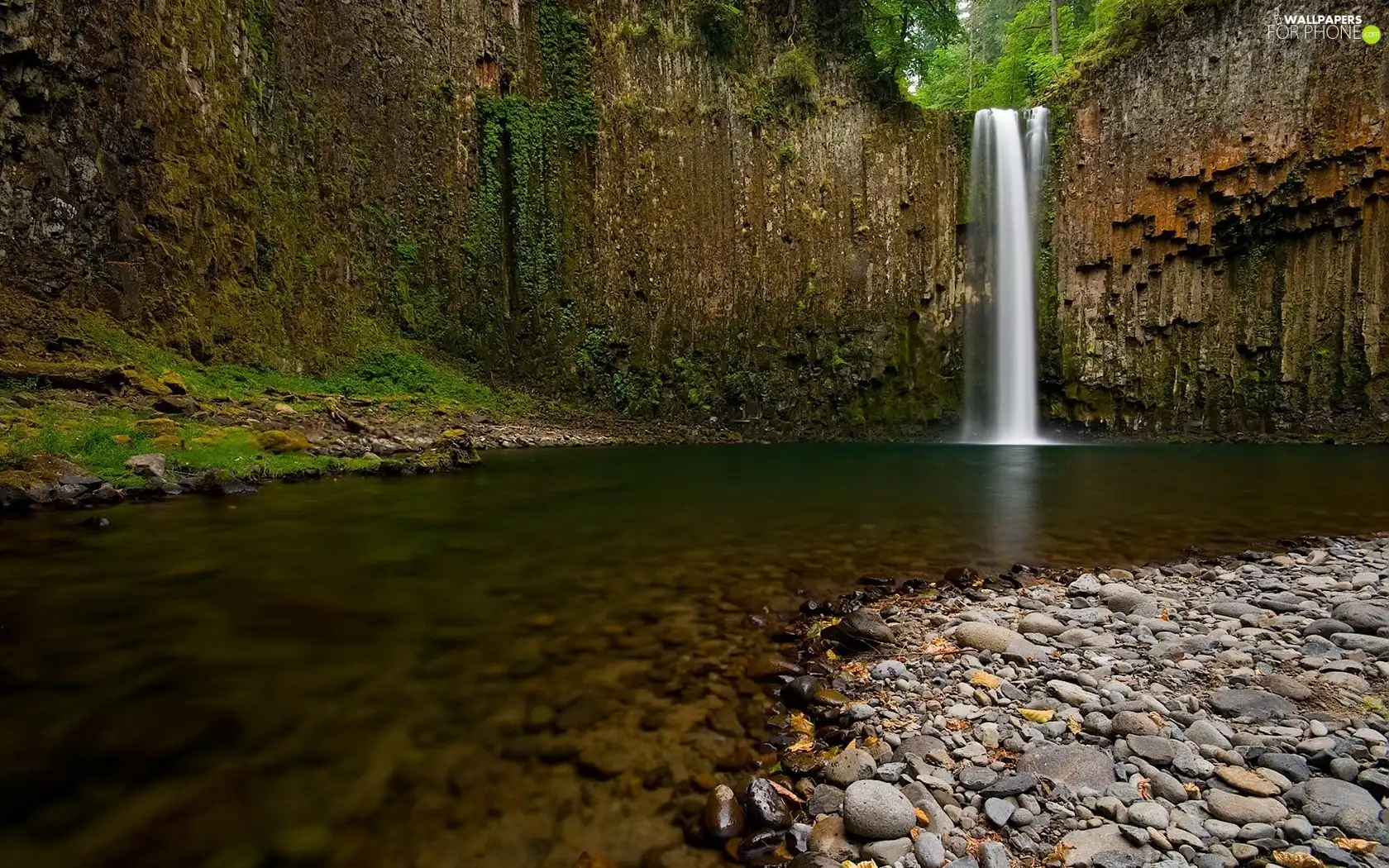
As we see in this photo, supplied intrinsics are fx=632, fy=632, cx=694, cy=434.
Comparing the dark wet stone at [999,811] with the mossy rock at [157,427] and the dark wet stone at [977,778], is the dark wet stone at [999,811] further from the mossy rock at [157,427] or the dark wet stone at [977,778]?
the mossy rock at [157,427]

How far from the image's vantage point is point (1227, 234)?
23766mm

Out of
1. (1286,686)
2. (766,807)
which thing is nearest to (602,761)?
(766,807)

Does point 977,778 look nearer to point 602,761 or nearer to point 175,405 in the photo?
point 602,761

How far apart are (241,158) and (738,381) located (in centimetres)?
1743

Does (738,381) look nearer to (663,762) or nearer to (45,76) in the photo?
(45,76)

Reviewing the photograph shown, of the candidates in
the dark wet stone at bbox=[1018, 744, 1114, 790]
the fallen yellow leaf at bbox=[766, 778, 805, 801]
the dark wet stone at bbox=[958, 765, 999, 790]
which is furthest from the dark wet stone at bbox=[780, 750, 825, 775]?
the dark wet stone at bbox=[1018, 744, 1114, 790]

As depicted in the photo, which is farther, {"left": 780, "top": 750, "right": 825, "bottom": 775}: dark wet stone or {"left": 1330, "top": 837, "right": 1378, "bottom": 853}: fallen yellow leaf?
{"left": 780, "top": 750, "right": 825, "bottom": 775}: dark wet stone

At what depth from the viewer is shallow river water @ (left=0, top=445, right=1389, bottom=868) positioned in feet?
8.07

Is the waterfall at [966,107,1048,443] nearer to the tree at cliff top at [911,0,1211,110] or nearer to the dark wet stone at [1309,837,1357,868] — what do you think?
the tree at cliff top at [911,0,1211,110]

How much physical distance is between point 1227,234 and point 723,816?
100 feet

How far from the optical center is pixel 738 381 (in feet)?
85.6

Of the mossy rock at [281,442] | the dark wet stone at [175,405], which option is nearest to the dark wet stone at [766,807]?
the mossy rock at [281,442]

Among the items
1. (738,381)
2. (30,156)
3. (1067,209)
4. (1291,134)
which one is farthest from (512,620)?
(1291,134)

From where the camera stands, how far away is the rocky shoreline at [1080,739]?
2.16 meters
